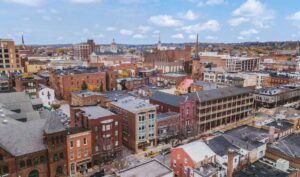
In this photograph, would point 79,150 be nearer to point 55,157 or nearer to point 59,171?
point 59,171

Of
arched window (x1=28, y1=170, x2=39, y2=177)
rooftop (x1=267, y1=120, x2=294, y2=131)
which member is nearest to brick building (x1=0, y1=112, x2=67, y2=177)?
arched window (x1=28, y1=170, x2=39, y2=177)

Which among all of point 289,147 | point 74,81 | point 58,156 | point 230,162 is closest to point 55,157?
point 58,156

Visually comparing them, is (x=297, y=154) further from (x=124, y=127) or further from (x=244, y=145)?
(x=124, y=127)

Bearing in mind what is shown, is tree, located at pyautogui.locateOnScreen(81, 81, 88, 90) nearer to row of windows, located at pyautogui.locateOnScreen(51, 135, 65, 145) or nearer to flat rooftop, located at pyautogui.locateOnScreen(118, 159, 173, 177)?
row of windows, located at pyautogui.locateOnScreen(51, 135, 65, 145)

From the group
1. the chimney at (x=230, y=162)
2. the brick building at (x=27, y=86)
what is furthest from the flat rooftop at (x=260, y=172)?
the brick building at (x=27, y=86)

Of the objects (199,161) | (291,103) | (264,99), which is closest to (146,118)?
(199,161)

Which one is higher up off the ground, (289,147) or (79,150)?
(289,147)

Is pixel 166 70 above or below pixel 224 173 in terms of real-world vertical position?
above
